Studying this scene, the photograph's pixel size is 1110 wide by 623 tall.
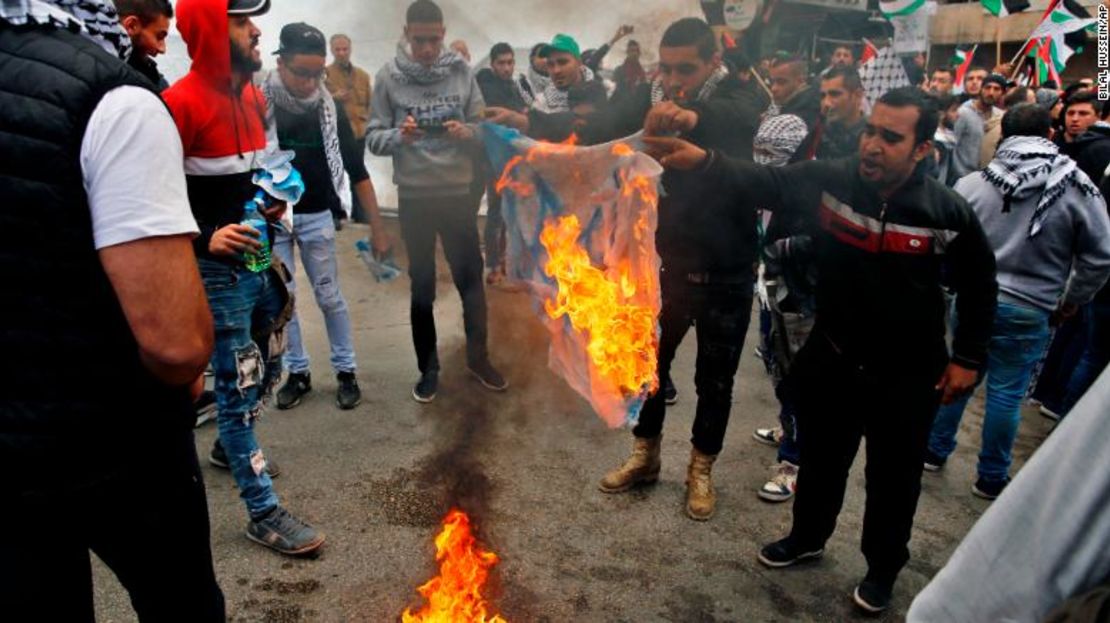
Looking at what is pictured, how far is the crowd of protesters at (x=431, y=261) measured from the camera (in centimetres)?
153

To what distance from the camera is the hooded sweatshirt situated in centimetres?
276

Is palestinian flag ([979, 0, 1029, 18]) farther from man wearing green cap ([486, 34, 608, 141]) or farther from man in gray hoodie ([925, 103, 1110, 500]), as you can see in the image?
man in gray hoodie ([925, 103, 1110, 500])

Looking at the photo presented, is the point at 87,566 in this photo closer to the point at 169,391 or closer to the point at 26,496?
the point at 26,496

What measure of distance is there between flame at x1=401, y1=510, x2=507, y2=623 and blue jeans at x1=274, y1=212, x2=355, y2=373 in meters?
1.78

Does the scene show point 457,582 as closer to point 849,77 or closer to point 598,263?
point 598,263

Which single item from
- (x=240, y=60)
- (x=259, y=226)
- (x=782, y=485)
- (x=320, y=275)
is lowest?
(x=782, y=485)

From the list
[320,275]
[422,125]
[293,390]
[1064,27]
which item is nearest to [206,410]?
[293,390]

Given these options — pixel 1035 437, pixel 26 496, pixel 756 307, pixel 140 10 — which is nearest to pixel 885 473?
pixel 1035 437

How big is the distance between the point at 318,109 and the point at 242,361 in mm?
2015

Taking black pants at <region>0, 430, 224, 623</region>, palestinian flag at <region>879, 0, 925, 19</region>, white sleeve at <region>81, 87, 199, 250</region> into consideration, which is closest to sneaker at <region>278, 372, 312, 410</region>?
black pants at <region>0, 430, 224, 623</region>

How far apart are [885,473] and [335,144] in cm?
358

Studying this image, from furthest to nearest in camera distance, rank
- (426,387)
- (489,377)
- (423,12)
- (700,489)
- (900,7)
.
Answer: (900,7)
(489,377)
(426,387)
(423,12)
(700,489)

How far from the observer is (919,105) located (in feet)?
9.05

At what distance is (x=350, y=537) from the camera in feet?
11.2
